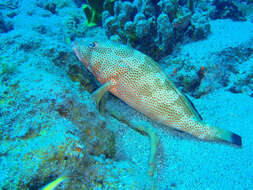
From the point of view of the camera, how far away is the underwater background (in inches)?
57.2

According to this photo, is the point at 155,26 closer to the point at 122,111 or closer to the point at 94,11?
the point at 122,111

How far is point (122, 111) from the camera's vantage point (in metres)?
3.37

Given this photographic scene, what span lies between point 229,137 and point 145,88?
149 centimetres

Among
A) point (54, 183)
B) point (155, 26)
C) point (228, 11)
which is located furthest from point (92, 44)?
point (228, 11)

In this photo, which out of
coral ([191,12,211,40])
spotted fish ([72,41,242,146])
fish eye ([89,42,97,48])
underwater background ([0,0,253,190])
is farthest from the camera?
coral ([191,12,211,40])

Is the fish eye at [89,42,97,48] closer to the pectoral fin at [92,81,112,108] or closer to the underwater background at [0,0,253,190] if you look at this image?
the underwater background at [0,0,253,190]

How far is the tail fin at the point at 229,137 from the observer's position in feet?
8.94

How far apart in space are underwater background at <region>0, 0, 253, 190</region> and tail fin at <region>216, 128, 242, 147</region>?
10cm

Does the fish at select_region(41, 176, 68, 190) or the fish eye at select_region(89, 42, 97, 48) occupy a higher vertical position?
the fish eye at select_region(89, 42, 97, 48)

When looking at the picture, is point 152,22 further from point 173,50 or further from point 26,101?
point 26,101

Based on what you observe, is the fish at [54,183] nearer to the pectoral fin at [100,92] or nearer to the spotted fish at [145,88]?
the pectoral fin at [100,92]

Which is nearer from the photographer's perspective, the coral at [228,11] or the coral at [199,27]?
the coral at [199,27]

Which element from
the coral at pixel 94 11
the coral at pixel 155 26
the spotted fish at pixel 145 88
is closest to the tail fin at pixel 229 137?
the spotted fish at pixel 145 88

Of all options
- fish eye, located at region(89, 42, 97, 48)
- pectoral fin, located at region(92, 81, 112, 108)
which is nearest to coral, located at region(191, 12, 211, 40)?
fish eye, located at region(89, 42, 97, 48)
